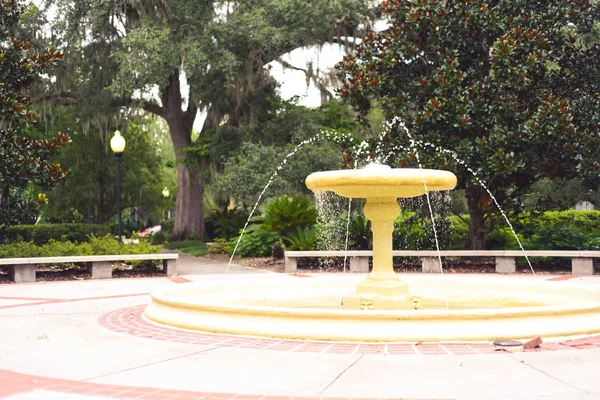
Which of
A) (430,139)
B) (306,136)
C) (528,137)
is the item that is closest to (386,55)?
(430,139)

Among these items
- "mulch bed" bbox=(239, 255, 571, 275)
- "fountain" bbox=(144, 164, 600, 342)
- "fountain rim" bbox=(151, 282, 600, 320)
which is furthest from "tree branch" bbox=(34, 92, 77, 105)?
"fountain rim" bbox=(151, 282, 600, 320)

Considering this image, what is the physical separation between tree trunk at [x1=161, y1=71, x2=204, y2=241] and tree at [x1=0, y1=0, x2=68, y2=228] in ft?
34.8

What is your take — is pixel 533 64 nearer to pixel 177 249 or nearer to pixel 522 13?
pixel 522 13

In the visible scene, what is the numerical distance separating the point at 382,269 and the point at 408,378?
3.72m

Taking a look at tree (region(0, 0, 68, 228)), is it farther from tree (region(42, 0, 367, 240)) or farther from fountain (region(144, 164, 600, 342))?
fountain (region(144, 164, 600, 342))

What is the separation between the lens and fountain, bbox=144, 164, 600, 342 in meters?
7.17

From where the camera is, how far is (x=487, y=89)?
16266 millimetres

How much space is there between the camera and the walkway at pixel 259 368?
512 cm

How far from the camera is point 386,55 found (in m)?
17.3

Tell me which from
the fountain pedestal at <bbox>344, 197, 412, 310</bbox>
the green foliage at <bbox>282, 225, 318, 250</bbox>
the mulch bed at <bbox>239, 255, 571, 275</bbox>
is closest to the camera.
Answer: the fountain pedestal at <bbox>344, 197, 412, 310</bbox>

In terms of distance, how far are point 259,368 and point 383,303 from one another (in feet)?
10.6

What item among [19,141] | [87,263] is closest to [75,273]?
[87,263]

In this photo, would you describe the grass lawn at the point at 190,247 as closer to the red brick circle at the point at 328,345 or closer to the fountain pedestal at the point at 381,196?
the fountain pedestal at the point at 381,196

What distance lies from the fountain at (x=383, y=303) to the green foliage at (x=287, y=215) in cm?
814
